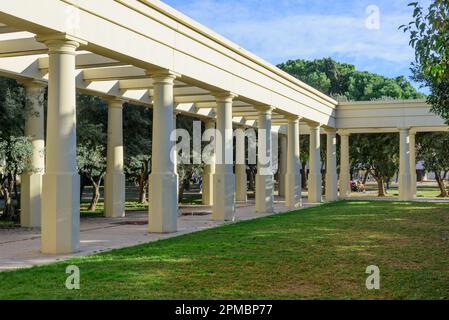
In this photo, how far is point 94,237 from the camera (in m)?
15.5

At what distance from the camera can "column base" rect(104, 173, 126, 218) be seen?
22969mm

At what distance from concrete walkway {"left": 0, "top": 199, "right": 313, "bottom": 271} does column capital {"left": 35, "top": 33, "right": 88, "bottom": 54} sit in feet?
14.5

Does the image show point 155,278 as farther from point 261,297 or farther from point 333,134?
point 333,134

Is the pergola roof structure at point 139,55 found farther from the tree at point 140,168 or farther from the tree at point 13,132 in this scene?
the tree at point 140,168

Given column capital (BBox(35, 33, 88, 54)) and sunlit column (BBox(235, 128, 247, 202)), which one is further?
sunlit column (BBox(235, 128, 247, 202))

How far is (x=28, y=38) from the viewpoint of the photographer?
48.0 feet

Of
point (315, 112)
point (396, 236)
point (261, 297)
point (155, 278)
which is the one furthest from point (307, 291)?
point (315, 112)

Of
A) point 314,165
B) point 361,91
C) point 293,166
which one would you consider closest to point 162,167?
point 293,166

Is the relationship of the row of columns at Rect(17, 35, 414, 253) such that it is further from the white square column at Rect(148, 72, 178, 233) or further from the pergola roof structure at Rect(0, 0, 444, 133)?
the pergola roof structure at Rect(0, 0, 444, 133)

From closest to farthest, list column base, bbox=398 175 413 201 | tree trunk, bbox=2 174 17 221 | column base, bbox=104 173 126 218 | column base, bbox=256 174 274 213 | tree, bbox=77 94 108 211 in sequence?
1. tree trunk, bbox=2 174 17 221
2. tree, bbox=77 94 108 211
3. column base, bbox=104 173 126 218
4. column base, bbox=256 174 274 213
5. column base, bbox=398 175 413 201

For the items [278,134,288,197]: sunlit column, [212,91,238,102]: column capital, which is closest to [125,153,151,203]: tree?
[212,91,238,102]: column capital

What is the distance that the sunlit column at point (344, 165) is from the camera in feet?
121

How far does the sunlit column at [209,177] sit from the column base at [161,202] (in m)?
14.1

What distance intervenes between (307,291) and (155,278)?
2564mm
